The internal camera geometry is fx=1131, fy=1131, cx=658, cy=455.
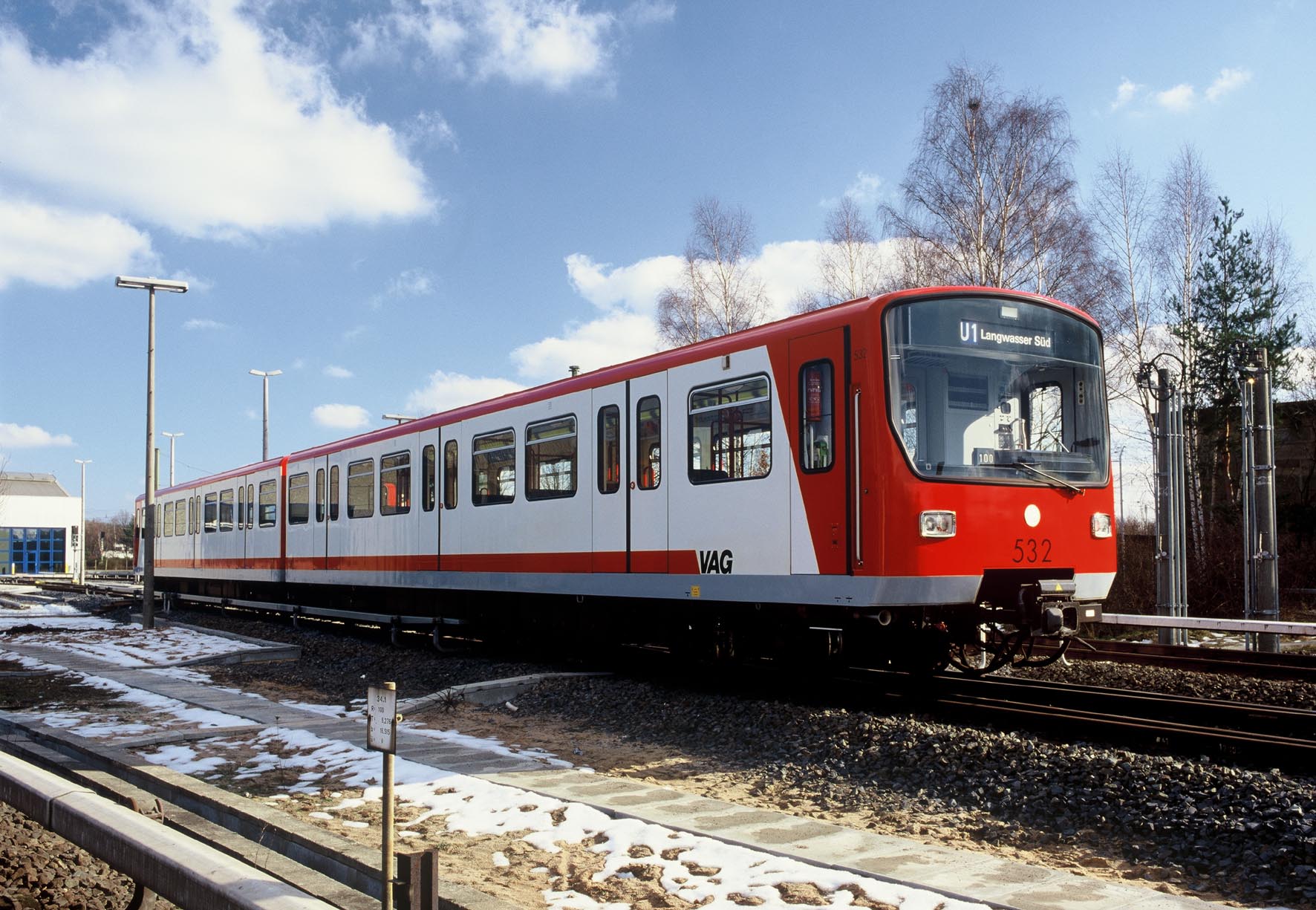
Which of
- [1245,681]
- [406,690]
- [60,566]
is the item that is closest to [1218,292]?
[1245,681]

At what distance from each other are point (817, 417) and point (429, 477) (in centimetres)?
788

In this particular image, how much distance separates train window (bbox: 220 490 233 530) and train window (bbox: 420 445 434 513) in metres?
10.2

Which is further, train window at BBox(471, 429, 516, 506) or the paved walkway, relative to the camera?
train window at BBox(471, 429, 516, 506)

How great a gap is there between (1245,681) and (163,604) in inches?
1007

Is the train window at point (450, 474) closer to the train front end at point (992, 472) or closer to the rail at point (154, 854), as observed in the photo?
the train front end at point (992, 472)

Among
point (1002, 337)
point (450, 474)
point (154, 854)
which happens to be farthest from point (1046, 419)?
point (450, 474)

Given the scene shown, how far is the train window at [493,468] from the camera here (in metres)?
13.4

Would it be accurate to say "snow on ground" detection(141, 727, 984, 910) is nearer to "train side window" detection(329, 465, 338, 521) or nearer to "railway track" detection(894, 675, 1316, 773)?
"railway track" detection(894, 675, 1316, 773)

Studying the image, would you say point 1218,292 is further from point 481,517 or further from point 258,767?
A: point 258,767

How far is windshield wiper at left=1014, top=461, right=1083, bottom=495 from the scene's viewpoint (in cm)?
888

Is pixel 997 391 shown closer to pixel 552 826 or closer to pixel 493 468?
pixel 552 826

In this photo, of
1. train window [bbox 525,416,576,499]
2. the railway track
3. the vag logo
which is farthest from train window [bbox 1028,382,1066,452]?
train window [bbox 525,416,576,499]

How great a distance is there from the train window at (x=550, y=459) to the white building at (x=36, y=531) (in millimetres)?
64290

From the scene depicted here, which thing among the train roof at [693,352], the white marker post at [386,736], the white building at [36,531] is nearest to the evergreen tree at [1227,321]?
the train roof at [693,352]
